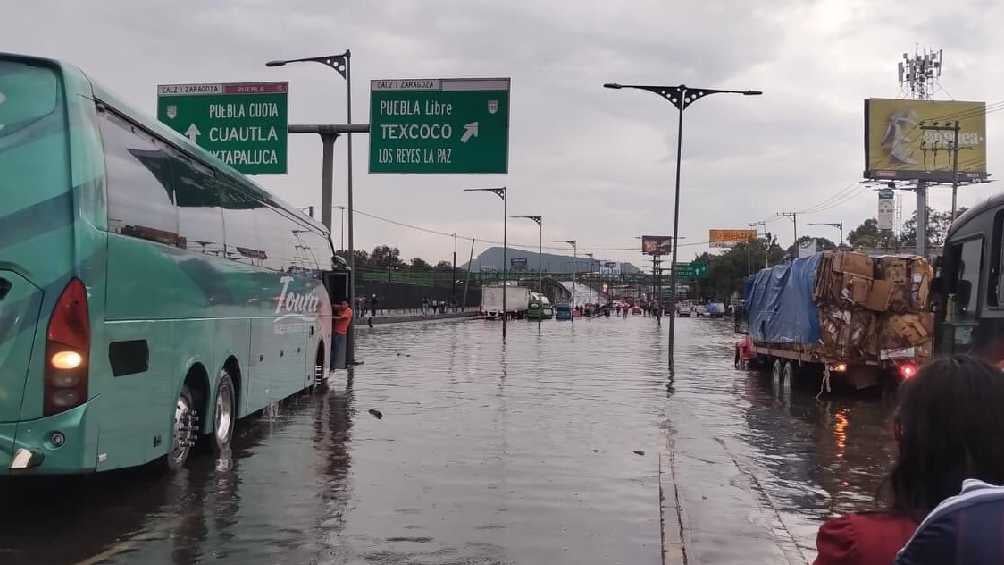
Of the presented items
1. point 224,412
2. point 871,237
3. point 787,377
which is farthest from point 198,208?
point 871,237

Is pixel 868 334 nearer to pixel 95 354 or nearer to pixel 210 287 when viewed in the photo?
pixel 210 287

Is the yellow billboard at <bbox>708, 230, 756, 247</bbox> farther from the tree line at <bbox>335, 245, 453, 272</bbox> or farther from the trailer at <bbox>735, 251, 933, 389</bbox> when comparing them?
the trailer at <bbox>735, 251, 933, 389</bbox>

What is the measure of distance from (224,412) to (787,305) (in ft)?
41.1

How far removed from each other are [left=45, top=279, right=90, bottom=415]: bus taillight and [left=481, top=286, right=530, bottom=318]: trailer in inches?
2924

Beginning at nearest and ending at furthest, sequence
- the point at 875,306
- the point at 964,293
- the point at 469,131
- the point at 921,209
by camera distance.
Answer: the point at 964,293, the point at 875,306, the point at 469,131, the point at 921,209

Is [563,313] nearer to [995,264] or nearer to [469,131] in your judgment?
[469,131]

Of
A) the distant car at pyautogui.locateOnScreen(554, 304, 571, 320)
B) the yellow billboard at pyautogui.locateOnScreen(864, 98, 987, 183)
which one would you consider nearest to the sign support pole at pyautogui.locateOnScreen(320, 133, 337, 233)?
the yellow billboard at pyautogui.locateOnScreen(864, 98, 987, 183)

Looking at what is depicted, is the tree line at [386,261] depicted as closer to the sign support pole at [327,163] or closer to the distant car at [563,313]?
the distant car at [563,313]

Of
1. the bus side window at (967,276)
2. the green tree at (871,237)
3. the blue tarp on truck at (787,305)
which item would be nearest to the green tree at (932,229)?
the green tree at (871,237)

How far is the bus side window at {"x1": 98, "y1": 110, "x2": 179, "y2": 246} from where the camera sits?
6.76 m

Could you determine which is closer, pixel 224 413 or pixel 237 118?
pixel 224 413

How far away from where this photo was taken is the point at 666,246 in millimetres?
133250

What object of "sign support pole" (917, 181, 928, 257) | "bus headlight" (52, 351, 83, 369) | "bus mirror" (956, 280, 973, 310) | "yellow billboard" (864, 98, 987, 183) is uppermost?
"yellow billboard" (864, 98, 987, 183)

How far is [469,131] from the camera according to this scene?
20.3m
